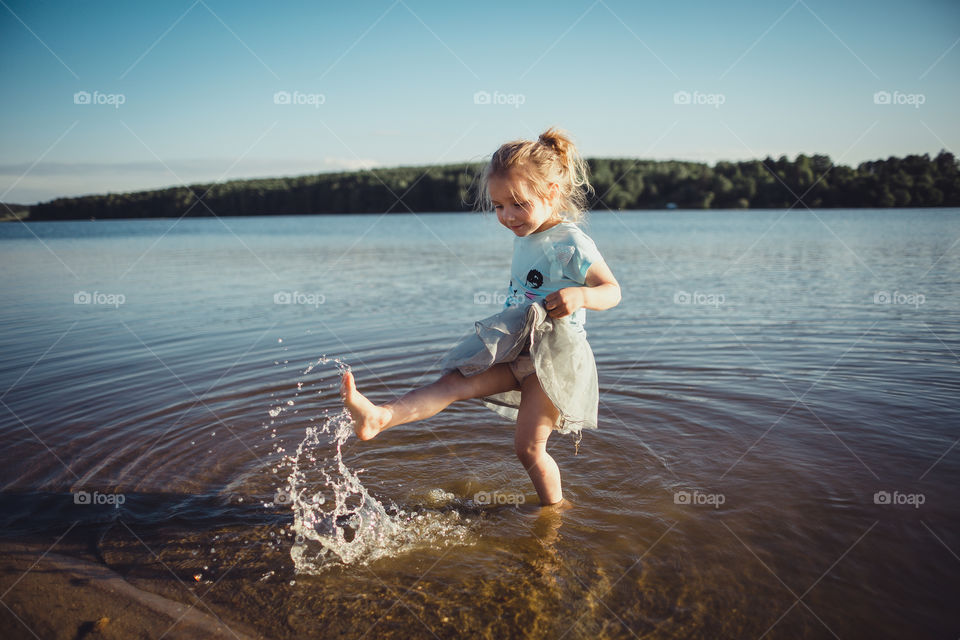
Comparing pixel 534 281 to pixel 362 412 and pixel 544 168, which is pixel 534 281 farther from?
pixel 362 412

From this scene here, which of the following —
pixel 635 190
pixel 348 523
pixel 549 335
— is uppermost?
pixel 635 190

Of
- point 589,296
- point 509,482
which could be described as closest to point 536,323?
point 589,296

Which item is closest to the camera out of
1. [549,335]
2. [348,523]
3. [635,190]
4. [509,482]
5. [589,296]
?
[589,296]

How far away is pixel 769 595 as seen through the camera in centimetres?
283

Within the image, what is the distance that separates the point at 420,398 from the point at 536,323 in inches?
29.4

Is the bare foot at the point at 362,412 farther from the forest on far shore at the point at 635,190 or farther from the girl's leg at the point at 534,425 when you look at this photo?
the forest on far shore at the point at 635,190

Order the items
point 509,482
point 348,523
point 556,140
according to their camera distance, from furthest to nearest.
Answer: point 509,482
point 348,523
point 556,140

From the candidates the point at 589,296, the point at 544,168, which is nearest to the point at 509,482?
the point at 589,296

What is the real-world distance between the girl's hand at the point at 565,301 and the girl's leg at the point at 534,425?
0.51 m

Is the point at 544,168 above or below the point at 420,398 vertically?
above

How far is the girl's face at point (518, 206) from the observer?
3318 millimetres

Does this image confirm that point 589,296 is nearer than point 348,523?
Yes

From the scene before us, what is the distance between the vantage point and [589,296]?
120 inches

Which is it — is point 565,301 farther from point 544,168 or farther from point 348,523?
point 348,523
